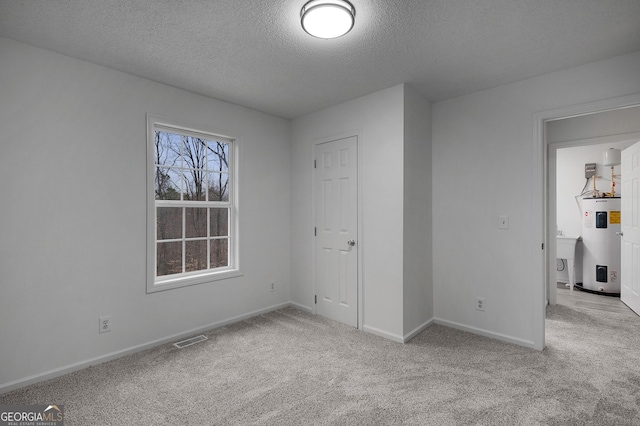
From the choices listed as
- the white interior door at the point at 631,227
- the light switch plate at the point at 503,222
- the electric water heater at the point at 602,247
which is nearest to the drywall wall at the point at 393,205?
the light switch plate at the point at 503,222

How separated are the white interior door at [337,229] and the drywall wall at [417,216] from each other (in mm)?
571

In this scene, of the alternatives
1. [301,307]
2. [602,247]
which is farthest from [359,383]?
[602,247]

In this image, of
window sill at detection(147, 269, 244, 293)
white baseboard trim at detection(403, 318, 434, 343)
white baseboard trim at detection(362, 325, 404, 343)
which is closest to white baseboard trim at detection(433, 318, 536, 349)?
Result: white baseboard trim at detection(403, 318, 434, 343)

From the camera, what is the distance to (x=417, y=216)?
3.29 metres

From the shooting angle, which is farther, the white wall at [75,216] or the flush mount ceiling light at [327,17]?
the white wall at [75,216]

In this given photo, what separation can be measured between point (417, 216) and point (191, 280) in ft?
7.89

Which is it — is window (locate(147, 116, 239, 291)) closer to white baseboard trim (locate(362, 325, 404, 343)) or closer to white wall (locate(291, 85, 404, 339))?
white wall (locate(291, 85, 404, 339))

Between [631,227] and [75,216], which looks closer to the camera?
[75,216]

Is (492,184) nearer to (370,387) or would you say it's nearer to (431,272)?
(431,272)

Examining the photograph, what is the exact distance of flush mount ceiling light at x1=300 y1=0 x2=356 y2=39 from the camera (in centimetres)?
185

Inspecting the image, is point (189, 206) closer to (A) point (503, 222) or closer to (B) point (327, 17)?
(B) point (327, 17)

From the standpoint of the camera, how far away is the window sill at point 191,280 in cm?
300

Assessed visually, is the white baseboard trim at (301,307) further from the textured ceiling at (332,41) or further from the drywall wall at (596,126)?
the drywall wall at (596,126)

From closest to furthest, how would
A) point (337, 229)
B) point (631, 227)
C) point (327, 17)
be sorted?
point (327, 17)
point (337, 229)
point (631, 227)
